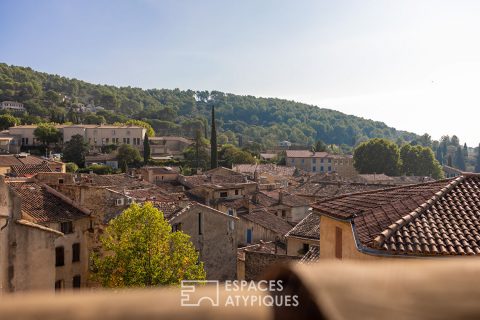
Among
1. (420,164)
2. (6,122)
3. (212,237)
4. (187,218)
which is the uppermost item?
(6,122)

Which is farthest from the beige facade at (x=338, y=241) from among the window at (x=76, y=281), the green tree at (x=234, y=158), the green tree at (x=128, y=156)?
the green tree at (x=234, y=158)

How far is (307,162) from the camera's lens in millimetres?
111188

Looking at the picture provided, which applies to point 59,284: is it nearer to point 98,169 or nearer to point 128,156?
point 98,169

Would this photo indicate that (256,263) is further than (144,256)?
Yes

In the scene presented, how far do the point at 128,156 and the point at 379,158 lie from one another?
5025 cm

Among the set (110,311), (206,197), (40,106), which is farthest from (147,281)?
(40,106)

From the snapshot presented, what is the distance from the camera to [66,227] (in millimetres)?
23844

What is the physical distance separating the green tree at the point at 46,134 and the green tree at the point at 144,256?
74.1 meters

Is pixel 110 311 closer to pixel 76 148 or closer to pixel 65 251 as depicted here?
pixel 65 251

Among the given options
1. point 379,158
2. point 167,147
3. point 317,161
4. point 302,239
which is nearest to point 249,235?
point 302,239

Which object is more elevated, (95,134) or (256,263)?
(95,134)

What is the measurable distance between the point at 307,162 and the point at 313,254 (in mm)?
93751

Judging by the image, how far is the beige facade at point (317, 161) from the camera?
109750mm

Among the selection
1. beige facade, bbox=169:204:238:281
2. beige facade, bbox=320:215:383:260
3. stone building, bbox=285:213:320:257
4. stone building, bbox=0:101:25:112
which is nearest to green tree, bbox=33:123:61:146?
stone building, bbox=0:101:25:112
